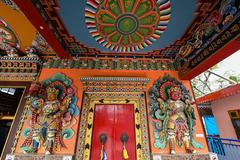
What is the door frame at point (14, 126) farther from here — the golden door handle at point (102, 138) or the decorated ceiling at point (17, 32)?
the golden door handle at point (102, 138)

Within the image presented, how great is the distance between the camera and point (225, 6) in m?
2.06

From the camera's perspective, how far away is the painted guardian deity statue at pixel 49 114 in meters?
2.81

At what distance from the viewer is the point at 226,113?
15.6ft

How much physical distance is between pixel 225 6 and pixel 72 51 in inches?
126

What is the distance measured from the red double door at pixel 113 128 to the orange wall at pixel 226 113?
12.3 feet

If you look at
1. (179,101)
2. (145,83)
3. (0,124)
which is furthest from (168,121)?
(0,124)

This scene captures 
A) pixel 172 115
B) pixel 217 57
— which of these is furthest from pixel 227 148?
pixel 217 57

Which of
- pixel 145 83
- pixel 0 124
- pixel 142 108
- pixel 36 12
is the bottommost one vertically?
pixel 0 124

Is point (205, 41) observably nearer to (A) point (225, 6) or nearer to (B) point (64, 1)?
(A) point (225, 6)

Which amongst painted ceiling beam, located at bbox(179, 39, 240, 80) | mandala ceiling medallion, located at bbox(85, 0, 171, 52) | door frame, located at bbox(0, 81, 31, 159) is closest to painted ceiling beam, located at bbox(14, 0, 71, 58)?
mandala ceiling medallion, located at bbox(85, 0, 171, 52)

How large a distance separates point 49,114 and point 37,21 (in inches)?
A: 74.1

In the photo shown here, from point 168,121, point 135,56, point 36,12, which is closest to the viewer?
point 36,12

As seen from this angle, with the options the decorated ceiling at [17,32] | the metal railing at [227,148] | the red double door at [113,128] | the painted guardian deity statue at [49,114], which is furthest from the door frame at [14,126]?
the metal railing at [227,148]

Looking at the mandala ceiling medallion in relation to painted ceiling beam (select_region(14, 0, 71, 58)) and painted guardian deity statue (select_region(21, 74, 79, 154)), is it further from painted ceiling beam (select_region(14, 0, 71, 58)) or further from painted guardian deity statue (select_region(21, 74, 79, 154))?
painted guardian deity statue (select_region(21, 74, 79, 154))
